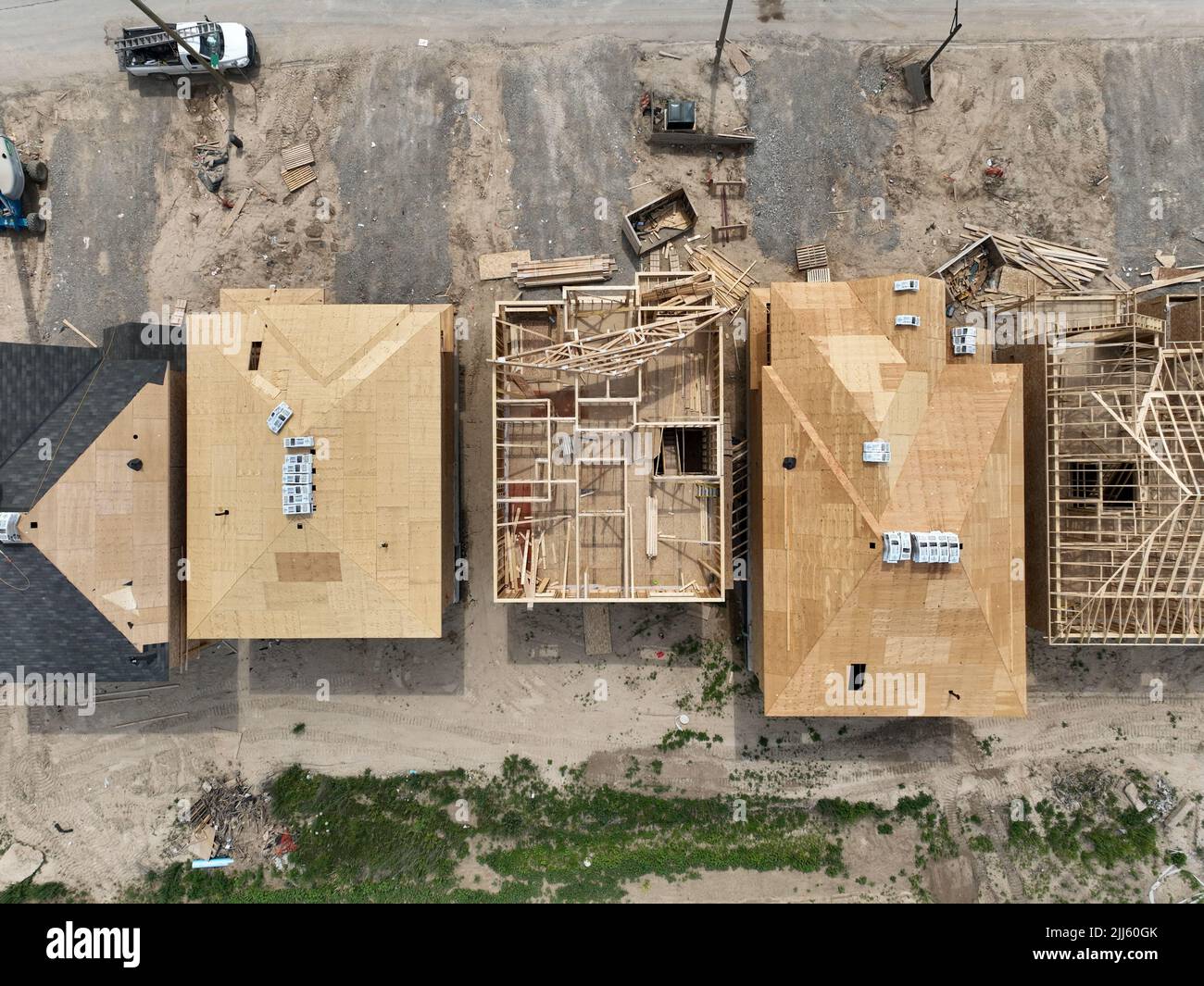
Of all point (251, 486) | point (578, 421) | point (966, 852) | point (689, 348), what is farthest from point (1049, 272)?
point (251, 486)

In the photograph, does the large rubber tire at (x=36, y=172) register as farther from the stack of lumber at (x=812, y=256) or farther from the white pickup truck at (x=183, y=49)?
the stack of lumber at (x=812, y=256)

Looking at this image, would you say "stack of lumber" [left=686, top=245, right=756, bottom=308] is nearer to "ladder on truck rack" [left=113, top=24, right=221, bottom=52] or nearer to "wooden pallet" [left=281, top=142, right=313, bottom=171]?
"wooden pallet" [left=281, top=142, right=313, bottom=171]

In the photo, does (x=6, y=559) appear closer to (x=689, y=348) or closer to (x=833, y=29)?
(x=689, y=348)

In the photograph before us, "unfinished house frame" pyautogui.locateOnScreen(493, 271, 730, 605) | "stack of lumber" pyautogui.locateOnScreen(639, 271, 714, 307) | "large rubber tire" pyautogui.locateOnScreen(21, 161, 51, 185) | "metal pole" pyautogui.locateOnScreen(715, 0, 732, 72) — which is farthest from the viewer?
"large rubber tire" pyautogui.locateOnScreen(21, 161, 51, 185)

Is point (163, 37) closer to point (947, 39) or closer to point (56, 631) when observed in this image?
point (56, 631)

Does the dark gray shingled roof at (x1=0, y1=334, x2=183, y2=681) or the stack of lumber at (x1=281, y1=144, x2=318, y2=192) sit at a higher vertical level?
the stack of lumber at (x1=281, y1=144, x2=318, y2=192)

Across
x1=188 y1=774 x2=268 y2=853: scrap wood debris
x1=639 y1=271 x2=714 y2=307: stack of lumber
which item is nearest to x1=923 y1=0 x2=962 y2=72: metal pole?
x1=639 y1=271 x2=714 y2=307: stack of lumber

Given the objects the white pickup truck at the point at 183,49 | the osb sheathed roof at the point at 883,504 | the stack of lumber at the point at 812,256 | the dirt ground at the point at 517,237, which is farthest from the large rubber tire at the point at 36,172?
the stack of lumber at the point at 812,256

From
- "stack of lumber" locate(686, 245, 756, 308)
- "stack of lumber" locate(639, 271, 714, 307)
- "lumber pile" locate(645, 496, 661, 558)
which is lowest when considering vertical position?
"lumber pile" locate(645, 496, 661, 558)

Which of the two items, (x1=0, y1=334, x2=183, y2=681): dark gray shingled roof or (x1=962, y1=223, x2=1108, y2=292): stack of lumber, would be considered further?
(x1=962, y1=223, x2=1108, y2=292): stack of lumber
